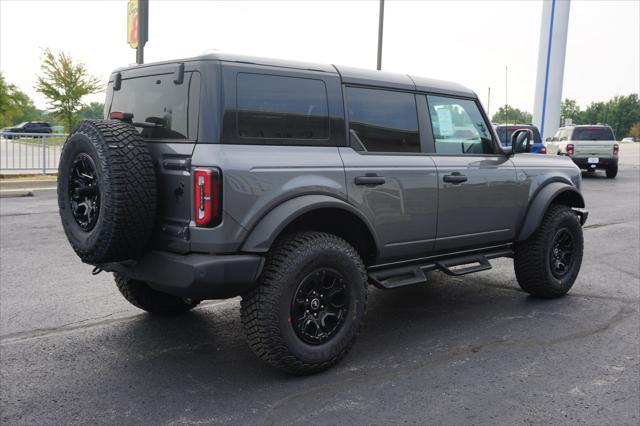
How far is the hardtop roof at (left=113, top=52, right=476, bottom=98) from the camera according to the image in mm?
3576

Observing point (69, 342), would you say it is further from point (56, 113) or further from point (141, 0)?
point (56, 113)

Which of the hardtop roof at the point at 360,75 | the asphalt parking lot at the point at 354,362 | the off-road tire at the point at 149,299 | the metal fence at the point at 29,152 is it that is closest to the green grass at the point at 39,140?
the metal fence at the point at 29,152

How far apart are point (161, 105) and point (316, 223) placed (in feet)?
4.16

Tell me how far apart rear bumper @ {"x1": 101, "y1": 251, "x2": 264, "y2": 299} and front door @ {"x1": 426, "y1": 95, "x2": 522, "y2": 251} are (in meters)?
1.79

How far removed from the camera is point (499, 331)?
4.62 metres

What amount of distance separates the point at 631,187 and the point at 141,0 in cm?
1508

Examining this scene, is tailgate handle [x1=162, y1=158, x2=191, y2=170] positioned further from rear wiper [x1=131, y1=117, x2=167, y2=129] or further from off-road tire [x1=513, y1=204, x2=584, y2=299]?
off-road tire [x1=513, y1=204, x2=584, y2=299]

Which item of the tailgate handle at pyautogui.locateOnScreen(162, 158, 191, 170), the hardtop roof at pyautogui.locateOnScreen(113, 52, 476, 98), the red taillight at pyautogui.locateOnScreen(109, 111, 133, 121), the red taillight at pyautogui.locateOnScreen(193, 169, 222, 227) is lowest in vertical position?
the red taillight at pyautogui.locateOnScreen(193, 169, 222, 227)

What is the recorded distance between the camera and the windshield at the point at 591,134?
21172mm

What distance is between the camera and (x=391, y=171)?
4188 millimetres

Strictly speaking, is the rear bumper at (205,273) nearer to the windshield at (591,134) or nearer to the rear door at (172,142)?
the rear door at (172,142)

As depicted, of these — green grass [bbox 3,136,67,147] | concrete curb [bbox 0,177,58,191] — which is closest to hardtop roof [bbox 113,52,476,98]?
concrete curb [bbox 0,177,58,191]

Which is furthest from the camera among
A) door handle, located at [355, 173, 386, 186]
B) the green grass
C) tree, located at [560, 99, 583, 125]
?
tree, located at [560, 99, 583, 125]

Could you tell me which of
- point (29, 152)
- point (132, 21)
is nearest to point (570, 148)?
point (132, 21)
